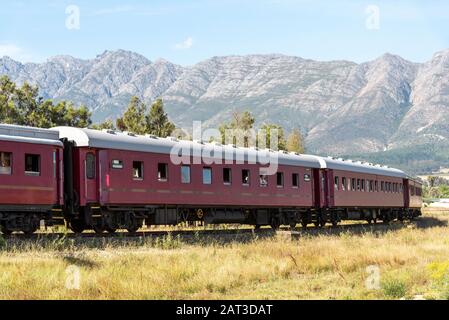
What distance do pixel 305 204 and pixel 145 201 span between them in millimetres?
12382

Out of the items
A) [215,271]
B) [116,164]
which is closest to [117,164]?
[116,164]

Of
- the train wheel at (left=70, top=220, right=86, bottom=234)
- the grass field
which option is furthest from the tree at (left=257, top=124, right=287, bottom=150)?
the grass field

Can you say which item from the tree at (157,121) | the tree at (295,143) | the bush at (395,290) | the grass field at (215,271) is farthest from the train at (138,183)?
the tree at (295,143)

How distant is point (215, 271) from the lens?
1516 centimetres

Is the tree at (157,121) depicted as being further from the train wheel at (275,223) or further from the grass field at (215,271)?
the grass field at (215,271)

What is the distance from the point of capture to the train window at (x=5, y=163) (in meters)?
20.2

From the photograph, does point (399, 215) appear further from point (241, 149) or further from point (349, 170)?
point (241, 149)

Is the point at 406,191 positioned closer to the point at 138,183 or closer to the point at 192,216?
Result: the point at 192,216

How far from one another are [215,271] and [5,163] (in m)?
8.56

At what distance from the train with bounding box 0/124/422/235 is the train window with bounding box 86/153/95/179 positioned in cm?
3

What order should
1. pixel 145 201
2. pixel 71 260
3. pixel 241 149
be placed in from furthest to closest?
pixel 241 149
pixel 145 201
pixel 71 260
